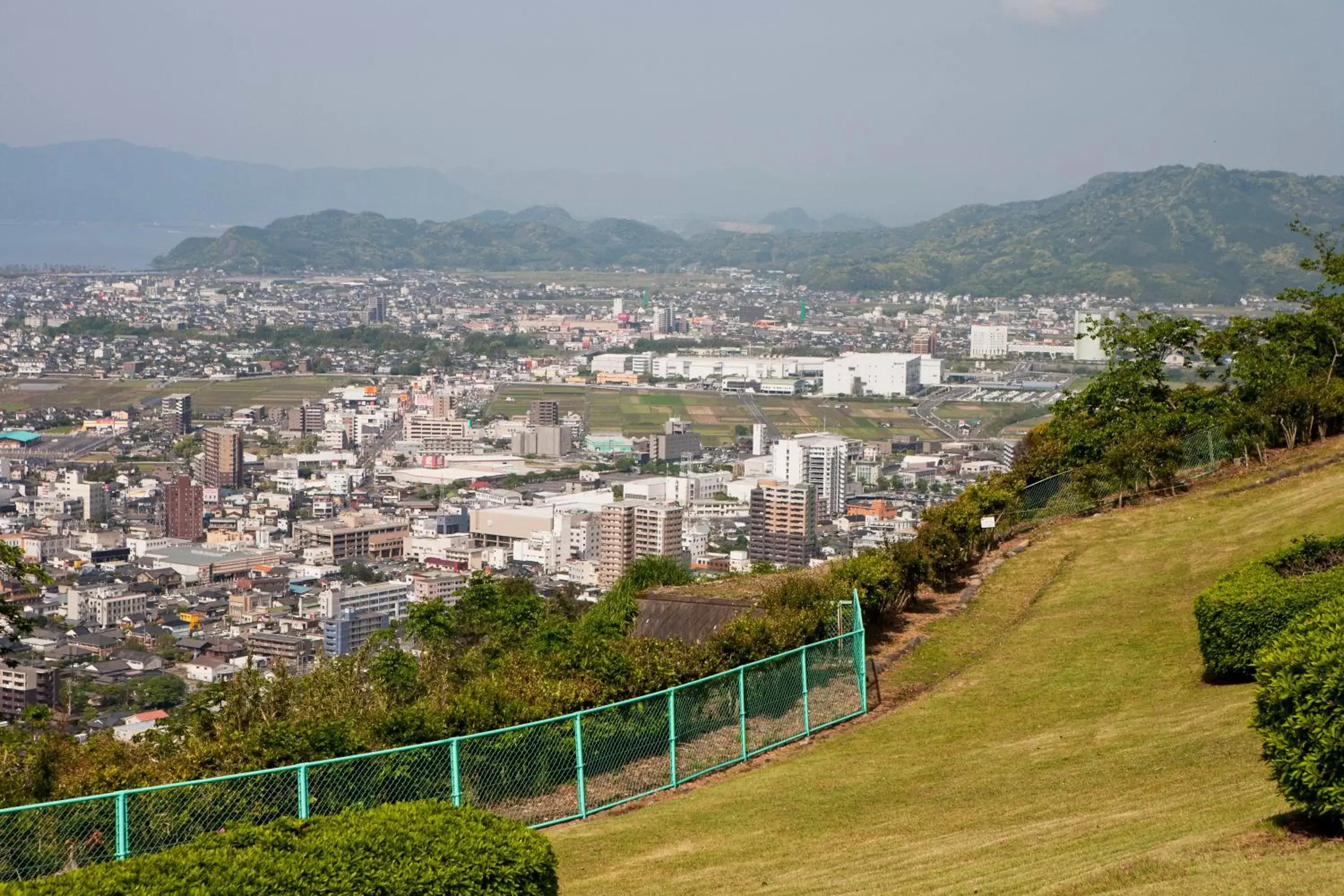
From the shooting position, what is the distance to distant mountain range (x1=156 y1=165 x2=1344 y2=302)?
100m

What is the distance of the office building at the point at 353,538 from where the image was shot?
126 feet

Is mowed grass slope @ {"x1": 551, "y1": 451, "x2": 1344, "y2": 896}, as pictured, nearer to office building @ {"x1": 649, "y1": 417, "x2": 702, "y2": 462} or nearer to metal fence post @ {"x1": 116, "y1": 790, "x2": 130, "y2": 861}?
metal fence post @ {"x1": 116, "y1": 790, "x2": 130, "y2": 861}

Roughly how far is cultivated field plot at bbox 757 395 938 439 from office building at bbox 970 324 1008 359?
1507 centimetres

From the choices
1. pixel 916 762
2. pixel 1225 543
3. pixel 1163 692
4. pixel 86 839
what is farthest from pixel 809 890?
pixel 1225 543

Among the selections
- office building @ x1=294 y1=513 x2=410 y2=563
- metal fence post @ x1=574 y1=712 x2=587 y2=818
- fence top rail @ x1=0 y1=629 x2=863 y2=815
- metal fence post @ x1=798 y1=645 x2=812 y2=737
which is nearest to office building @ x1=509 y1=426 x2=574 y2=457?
office building @ x1=294 y1=513 x2=410 y2=563

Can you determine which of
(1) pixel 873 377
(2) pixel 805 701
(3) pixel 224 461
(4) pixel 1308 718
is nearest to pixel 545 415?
(3) pixel 224 461

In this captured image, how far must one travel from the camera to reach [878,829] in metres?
5.15

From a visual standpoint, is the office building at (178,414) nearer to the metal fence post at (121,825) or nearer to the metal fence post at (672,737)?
the metal fence post at (672,737)

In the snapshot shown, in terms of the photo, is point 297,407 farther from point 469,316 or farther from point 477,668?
point 477,668

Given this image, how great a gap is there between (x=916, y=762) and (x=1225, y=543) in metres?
4.11

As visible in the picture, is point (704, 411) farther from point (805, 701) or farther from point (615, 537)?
point (805, 701)

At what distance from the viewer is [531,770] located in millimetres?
5656

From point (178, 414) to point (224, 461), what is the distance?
1083cm

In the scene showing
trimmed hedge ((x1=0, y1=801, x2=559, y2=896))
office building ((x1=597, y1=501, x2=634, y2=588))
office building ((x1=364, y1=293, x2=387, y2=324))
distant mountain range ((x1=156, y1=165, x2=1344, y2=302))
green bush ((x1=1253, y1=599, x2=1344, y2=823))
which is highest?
distant mountain range ((x1=156, y1=165, x2=1344, y2=302))
